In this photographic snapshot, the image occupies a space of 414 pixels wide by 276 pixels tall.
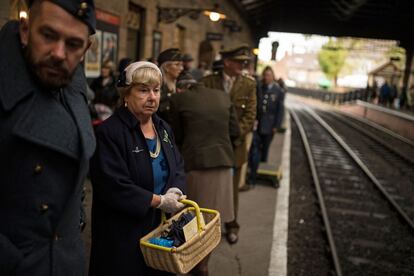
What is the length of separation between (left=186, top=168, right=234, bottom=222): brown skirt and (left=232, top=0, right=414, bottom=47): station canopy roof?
2010 centimetres

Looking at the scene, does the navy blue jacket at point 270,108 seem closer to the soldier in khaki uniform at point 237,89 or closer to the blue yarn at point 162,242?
the soldier in khaki uniform at point 237,89

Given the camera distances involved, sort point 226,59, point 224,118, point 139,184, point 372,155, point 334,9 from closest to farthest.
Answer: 1. point 139,184
2. point 224,118
3. point 226,59
4. point 372,155
5. point 334,9

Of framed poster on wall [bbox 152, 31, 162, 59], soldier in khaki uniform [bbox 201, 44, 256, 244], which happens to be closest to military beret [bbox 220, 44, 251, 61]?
soldier in khaki uniform [bbox 201, 44, 256, 244]

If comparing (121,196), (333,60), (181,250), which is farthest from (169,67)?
(333,60)

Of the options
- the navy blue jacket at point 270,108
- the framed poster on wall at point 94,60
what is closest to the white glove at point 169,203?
the framed poster on wall at point 94,60

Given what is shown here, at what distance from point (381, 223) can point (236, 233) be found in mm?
2966

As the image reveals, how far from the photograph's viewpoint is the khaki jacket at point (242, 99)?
520 cm

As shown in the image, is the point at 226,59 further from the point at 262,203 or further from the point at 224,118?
the point at 262,203

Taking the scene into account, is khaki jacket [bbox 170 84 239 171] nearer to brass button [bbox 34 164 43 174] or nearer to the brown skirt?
the brown skirt

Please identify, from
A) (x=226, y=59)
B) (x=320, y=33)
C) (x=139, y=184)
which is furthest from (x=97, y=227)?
(x=320, y=33)

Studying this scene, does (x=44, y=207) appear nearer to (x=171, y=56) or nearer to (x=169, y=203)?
(x=169, y=203)

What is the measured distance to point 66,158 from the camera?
66.0 inches

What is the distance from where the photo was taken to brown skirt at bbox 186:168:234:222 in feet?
13.5

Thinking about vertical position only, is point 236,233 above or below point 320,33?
below
